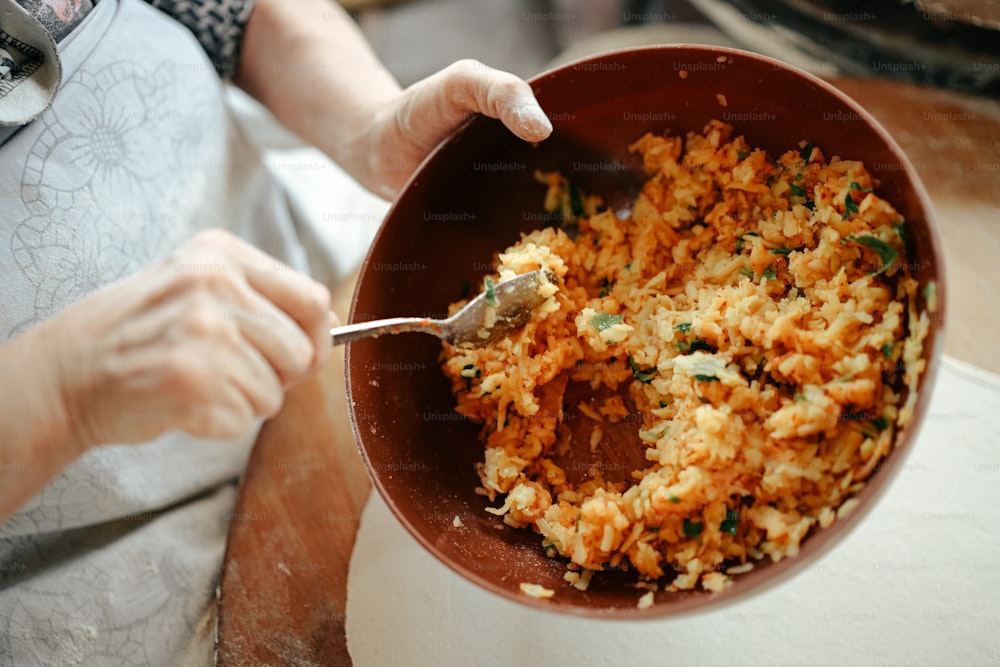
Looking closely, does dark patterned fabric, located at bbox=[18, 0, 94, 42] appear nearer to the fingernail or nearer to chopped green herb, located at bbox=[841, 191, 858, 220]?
the fingernail

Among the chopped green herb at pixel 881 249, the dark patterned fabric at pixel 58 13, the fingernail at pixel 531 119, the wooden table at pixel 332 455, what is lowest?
the wooden table at pixel 332 455

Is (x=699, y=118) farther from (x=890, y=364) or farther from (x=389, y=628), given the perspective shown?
(x=389, y=628)

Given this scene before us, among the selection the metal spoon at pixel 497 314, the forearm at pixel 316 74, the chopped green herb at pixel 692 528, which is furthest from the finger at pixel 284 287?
the forearm at pixel 316 74

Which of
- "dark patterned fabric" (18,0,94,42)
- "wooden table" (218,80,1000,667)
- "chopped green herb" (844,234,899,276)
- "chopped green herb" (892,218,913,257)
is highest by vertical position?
"dark patterned fabric" (18,0,94,42)

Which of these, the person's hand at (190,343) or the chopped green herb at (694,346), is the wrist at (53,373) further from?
the chopped green herb at (694,346)

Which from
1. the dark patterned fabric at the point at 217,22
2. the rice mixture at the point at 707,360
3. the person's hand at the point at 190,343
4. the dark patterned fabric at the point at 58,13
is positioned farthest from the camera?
the dark patterned fabric at the point at 217,22

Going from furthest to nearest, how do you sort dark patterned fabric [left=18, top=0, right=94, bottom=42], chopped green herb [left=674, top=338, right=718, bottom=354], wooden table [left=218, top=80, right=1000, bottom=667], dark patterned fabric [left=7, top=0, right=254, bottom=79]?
dark patterned fabric [left=7, top=0, right=254, bottom=79]
wooden table [left=218, top=80, right=1000, bottom=667]
dark patterned fabric [left=18, top=0, right=94, bottom=42]
chopped green herb [left=674, top=338, right=718, bottom=354]

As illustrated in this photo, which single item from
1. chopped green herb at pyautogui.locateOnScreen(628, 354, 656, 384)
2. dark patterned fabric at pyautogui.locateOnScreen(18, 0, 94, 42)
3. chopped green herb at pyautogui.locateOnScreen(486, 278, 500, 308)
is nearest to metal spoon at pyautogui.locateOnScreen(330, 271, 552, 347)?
chopped green herb at pyautogui.locateOnScreen(486, 278, 500, 308)

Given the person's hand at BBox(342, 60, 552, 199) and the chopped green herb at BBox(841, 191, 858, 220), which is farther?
the person's hand at BBox(342, 60, 552, 199)
